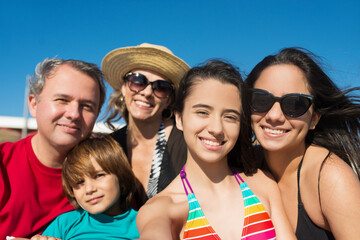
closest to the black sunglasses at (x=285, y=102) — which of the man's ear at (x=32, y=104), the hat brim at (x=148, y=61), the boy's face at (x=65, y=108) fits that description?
the hat brim at (x=148, y=61)

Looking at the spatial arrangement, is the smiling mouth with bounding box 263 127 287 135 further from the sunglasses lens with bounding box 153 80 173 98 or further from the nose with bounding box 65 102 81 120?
the nose with bounding box 65 102 81 120

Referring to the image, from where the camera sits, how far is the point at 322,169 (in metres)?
2.52

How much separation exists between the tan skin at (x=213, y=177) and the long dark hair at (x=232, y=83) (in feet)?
0.20

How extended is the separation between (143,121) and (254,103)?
1627 millimetres

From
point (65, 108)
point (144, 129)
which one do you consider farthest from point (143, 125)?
point (65, 108)

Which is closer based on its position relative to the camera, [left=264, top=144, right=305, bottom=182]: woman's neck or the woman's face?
[left=264, top=144, right=305, bottom=182]: woman's neck

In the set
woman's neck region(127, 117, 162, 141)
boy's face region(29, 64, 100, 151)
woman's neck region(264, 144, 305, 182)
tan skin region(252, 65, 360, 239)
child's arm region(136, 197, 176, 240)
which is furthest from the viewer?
woman's neck region(127, 117, 162, 141)

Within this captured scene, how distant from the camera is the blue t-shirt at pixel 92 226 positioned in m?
2.90

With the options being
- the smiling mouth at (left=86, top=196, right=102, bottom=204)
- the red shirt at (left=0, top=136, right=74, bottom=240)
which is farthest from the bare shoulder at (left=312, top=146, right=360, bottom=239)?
the red shirt at (left=0, top=136, right=74, bottom=240)

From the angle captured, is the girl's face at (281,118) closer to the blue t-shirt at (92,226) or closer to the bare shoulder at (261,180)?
the bare shoulder at (261,180)

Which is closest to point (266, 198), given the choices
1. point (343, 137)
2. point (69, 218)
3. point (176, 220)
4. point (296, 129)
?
point (296, 129)

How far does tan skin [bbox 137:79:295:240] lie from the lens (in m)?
2.33

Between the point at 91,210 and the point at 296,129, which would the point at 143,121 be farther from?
the point at 296,129

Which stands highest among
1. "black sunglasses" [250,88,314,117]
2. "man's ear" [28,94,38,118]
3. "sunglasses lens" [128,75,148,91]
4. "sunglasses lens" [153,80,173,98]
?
"sunglasses lens" [128,75,148,91]
